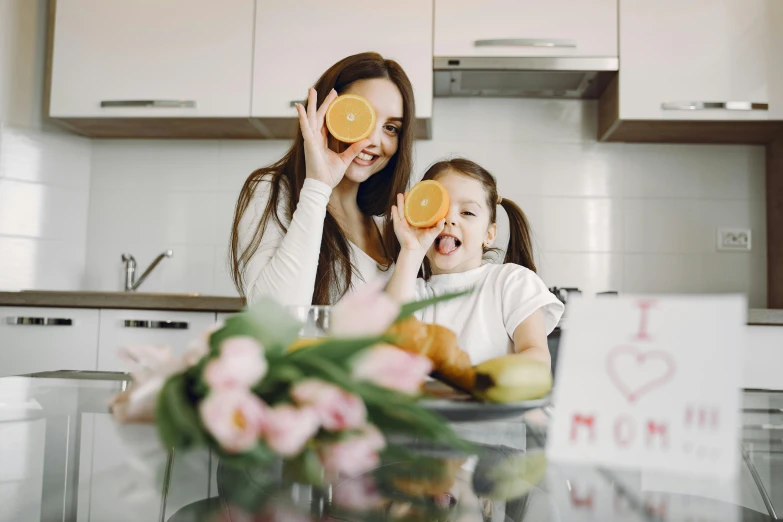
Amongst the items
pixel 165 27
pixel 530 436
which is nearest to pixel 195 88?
pixel 165 27

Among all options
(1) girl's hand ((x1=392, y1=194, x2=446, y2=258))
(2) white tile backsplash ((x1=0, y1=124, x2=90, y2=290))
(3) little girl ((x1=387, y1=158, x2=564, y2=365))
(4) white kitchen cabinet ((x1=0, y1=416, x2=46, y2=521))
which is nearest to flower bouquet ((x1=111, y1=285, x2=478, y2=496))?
(4) white kitchen cabinet ((x1=0, y1=416, x2=46, y2=521))

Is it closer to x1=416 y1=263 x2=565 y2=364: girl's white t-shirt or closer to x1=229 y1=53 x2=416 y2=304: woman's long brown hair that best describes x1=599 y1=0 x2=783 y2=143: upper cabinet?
x1=229 y1=53 x2=416 y2=304: woman's long brown hair

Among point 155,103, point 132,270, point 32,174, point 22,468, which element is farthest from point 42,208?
point 22,468

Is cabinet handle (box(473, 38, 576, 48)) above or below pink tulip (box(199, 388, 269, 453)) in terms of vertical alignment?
above

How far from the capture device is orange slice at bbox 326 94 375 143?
1.34 m

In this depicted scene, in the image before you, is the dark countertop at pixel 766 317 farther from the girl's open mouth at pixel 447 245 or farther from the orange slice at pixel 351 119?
the orange slice at pixel 351 119

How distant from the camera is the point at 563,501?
0.47 meters

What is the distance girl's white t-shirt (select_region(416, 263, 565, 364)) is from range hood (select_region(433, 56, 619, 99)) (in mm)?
1233

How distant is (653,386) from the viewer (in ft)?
1.44

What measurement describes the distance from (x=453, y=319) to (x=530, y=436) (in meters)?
0.73

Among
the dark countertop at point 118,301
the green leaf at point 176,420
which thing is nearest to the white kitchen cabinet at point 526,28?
the dark countertop at point 118,301

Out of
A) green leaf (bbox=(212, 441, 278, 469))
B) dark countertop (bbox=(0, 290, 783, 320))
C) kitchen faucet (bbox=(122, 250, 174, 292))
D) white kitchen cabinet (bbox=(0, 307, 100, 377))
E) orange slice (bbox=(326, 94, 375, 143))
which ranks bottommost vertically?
white kitchen cabinet (bbox=(0, 307, 100, 377))

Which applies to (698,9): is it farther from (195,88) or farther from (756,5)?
(195,88)

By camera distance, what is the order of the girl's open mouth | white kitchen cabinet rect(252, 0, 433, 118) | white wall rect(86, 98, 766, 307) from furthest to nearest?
white wall rect(86, 98, 766, 307)
white kitchen cabinet rect(252, 0, 433, 118)
the girl's open mouth
